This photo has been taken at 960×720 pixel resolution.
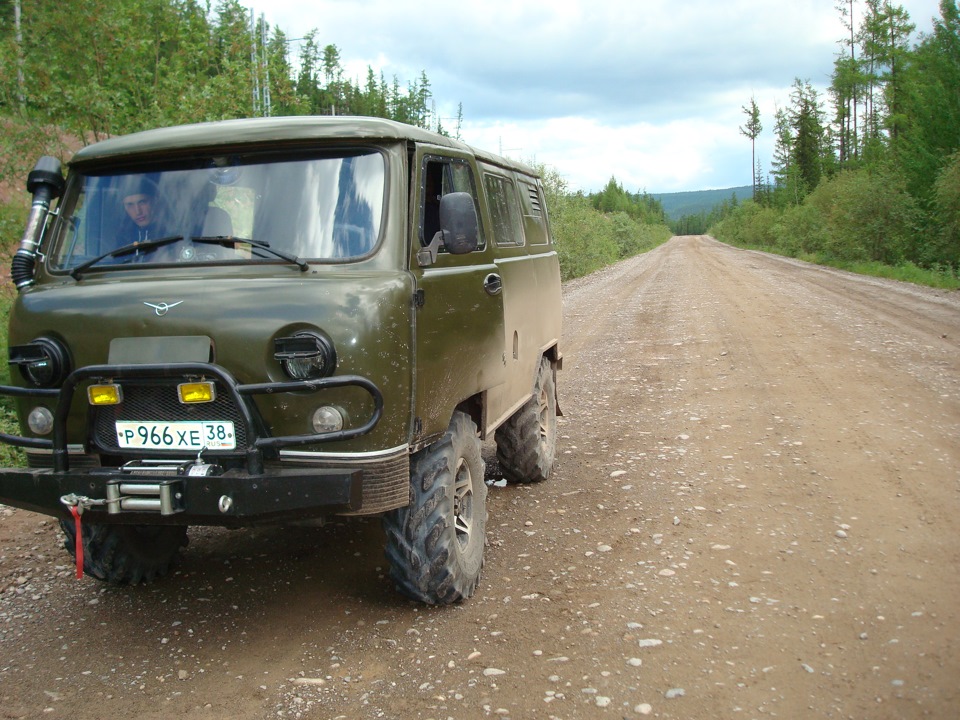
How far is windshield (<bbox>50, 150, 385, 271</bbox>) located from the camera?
157 inches

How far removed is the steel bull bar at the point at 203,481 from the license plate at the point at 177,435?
0.08 meters

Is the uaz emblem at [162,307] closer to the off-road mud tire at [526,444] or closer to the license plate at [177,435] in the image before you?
the license plate at [177,435]

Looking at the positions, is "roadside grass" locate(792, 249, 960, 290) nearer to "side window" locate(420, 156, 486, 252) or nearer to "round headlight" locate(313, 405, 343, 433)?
"side window" locate(420, 156, 486, 252)

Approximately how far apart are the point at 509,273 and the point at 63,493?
9.66 ft

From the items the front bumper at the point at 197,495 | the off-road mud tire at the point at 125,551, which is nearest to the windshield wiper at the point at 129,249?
the front bumper at the point at 197,495

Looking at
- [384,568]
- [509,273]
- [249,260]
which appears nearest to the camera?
[249,260]

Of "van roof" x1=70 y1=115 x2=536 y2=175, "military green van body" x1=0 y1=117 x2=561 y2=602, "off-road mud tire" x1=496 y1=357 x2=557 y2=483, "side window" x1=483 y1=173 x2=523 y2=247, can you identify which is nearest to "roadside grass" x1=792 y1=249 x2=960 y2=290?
"off-road mud tire" x1=496 y1=357 x2=557 y2=483

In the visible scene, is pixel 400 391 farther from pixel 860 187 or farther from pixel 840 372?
pixel 860 187

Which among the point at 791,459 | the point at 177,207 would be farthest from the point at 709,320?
the point at 177,207

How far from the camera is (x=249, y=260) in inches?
155

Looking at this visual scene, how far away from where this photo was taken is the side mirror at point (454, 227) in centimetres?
416

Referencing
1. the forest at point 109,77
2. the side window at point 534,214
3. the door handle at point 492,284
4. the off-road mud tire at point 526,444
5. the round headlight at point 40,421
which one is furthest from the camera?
the forest at point 109,77

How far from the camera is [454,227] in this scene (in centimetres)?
418

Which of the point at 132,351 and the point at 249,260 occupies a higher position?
the point at 249,260
